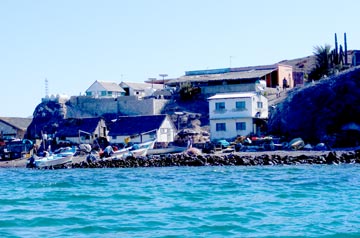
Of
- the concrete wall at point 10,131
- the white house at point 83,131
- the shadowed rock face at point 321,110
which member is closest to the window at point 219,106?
the shadowed rock face at point 321,110

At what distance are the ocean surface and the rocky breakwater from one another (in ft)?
24.5

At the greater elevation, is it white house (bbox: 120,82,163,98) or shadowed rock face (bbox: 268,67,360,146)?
white house (bbox: 120,82,163,98)

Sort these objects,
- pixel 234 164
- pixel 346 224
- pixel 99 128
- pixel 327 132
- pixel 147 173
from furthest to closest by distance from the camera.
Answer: pixel 99 128 → pixel 327 132 → pixel 234 164 → pixel 147 173 → pixel 346 224

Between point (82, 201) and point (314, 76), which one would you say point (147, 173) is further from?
point (314, 76)

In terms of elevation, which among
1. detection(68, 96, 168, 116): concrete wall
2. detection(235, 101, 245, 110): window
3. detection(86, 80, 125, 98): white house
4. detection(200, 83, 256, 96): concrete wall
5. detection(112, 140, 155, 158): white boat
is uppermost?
detection(86, 80, 125, 98): white house

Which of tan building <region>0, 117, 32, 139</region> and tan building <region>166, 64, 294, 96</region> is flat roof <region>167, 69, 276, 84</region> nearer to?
tan building <region>166, 64, 294, 96</region>

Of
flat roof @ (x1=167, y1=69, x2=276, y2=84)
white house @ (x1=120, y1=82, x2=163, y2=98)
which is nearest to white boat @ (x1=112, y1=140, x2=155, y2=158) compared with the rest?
flat roof @ (x1=167, y1=69, x2=276, y2=84)

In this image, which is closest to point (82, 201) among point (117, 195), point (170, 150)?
point (117, 195)

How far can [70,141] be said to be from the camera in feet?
257

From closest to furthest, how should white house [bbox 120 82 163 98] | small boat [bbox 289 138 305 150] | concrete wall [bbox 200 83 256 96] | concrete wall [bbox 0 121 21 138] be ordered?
small boat [bbox 289 138 305 150] < concrete wall [bbox 200 83 256 96] < concrete wall [bbox 0 121 21 138] < white house [bbox 120 82 163 98]

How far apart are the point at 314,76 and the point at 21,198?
6372cm

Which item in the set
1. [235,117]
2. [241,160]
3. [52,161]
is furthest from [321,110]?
[52,161]

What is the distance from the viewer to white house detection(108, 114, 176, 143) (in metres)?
72.8

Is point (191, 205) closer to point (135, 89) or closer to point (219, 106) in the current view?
point (219, 106)
